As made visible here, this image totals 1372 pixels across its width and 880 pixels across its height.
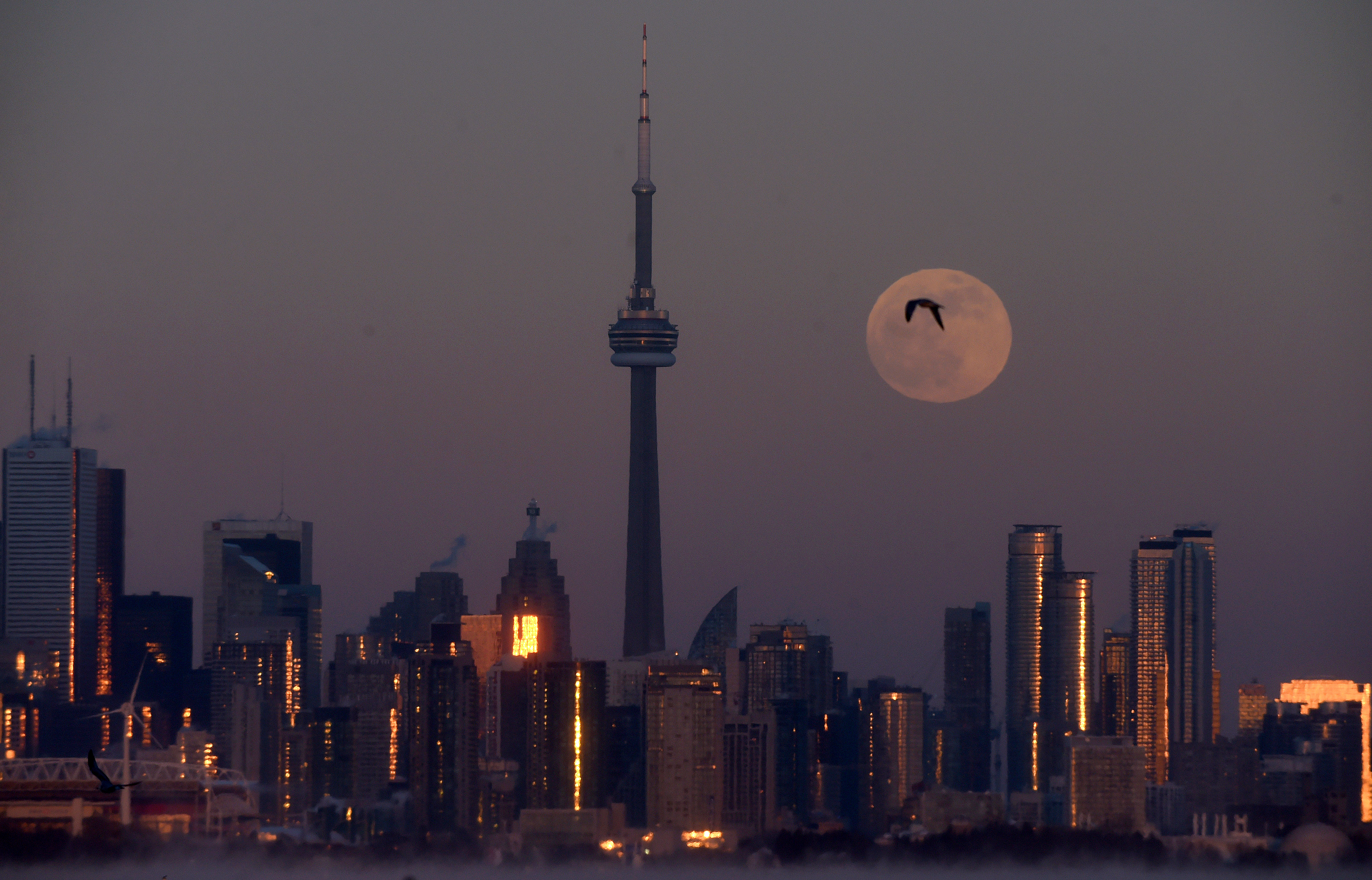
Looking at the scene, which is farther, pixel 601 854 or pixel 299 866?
pixel 601 854

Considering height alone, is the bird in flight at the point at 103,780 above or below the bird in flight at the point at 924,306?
below

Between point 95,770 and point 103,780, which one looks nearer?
point 95,770

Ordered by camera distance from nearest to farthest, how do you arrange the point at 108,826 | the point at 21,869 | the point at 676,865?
the point at 21,869 → the point at 108,826 → the point at 676,865

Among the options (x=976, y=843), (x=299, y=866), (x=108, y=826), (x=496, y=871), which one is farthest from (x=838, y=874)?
(x=108, y=826)

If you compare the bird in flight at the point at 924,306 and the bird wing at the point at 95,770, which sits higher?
the bird in flight at the point at 924,306

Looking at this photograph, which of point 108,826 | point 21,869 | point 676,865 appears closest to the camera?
point 21,869

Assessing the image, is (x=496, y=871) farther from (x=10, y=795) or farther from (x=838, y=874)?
(x=10, y=795)

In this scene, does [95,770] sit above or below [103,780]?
above

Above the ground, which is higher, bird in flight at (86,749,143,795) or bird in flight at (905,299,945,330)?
bird in flight at (905,299,945,330)

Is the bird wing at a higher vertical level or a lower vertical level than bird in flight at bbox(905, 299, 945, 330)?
lower

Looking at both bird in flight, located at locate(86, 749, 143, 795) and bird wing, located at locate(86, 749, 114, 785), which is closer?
bird wing, located at locate(86, 749, 114, 785)

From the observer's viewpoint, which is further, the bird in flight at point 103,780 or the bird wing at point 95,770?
the bird in flight at point 103,780
